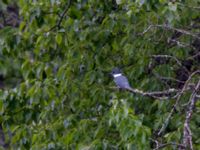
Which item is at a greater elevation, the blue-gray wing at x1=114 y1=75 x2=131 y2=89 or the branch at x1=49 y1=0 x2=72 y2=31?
the branch at x1=49 y1=0 x2=72 y2=31

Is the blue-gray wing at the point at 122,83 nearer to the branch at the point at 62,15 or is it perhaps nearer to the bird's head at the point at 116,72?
the bird's head at the point at 116,72

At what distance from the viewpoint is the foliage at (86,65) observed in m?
4.99

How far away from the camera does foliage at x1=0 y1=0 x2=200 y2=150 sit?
4.99 metres

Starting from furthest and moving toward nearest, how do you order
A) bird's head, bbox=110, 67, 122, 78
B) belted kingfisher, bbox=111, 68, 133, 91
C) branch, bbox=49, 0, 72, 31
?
branch, bbox=49, 0, 72, 31 < bird's head, bbox=110, 67, 122, 78 < belted kingfisher, bbox=111, 68, 133, 91

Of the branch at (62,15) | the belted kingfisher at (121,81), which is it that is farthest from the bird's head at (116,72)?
the branch at (62,15)

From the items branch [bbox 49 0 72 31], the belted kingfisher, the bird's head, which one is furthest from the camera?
branch [bbox 49 0 72 31]

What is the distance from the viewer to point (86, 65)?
5.28m

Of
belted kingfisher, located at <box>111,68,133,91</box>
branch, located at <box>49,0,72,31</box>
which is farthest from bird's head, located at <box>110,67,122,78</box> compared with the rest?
branch, located at <box>49,0,72,31</box>

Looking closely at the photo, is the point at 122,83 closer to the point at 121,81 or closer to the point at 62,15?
the point at 121,81

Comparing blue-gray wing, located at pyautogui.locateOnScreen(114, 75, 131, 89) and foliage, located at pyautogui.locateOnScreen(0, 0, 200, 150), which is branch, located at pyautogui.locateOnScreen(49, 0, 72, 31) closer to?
foliage, located at pyautogui.locateOnScreen(0, 0, 200, 150)

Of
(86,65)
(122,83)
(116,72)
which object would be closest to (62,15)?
(86,65)

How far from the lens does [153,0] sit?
4.57m

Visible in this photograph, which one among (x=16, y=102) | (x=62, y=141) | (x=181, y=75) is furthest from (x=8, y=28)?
(x=181, y=75)

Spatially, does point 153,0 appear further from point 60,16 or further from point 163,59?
point 60,16
